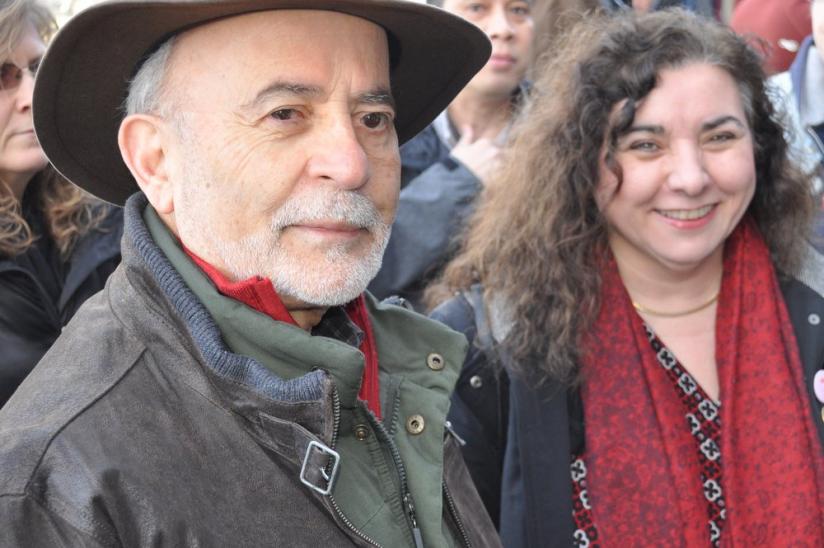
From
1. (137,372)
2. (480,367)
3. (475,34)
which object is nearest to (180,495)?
(137,372)

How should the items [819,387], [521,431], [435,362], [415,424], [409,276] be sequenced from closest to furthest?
[415,424], [435,362], [521,431], [819,387], [409,276]

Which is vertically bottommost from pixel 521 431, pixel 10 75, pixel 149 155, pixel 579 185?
pixel 521 431

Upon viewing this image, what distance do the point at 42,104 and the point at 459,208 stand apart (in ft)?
5.98

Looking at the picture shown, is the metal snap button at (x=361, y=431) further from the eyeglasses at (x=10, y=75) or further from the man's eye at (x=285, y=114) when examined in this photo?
the eyeglasses at (x=10, y=75)

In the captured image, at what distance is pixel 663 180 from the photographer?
3.09 metres

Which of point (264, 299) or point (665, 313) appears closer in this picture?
point (264, 299)

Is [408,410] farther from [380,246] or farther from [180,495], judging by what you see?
[180,495]

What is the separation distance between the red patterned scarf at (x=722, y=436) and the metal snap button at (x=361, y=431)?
1191mm

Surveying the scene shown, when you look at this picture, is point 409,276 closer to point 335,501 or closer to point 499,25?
point 499,25

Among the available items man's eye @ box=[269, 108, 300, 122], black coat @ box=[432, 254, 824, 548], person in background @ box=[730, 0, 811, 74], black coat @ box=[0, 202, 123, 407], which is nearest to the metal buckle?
man's eye @ box=[269, 108, 300, 122]

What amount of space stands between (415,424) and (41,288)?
1565mm

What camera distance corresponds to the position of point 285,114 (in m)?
1.91

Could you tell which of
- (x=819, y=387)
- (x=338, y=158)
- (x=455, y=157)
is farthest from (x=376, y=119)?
(x=455, y=157)

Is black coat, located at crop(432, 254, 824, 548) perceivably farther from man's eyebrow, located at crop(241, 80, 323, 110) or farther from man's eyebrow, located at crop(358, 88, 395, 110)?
man's eyebrow, located at crop(241, 80, 323, 110)
